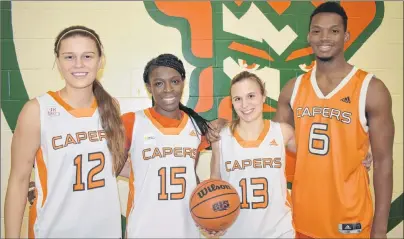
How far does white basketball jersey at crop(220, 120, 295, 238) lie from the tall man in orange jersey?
5.0 inches

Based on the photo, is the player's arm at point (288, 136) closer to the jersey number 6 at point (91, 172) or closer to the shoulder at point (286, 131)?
the shoulder at point (286, 131)

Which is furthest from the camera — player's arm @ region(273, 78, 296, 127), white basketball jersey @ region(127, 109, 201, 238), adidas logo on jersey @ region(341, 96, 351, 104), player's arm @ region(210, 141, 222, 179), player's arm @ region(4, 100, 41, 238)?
player's arm @ region(273, 78, 296, 127)

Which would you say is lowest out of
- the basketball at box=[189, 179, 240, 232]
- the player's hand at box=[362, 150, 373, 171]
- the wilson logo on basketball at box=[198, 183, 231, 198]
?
the basketball at box=[189, 179, 240, 232]

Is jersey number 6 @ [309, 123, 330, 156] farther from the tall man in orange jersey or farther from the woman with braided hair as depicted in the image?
the woman with braided hair

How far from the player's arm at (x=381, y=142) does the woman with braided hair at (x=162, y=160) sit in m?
0.96

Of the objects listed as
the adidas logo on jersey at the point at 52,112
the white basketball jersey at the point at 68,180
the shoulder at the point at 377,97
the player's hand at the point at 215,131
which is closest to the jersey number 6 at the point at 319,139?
the shoulder at the point at 377,97

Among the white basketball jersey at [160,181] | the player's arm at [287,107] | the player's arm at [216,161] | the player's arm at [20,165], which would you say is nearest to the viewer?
the player's arm at [20,165]

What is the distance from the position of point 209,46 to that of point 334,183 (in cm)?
133

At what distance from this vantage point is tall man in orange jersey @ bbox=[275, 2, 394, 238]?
6.21ft

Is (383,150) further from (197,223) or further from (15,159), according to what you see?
(15,159)

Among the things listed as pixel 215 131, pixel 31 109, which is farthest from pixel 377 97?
pixel 31 109

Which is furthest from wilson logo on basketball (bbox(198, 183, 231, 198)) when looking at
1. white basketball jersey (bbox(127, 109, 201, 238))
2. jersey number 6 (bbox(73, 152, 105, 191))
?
jersey number 6 (bbox(73, 152, 105, 191))

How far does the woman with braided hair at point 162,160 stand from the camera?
71.4 inches

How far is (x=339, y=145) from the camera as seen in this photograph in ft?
6.26
